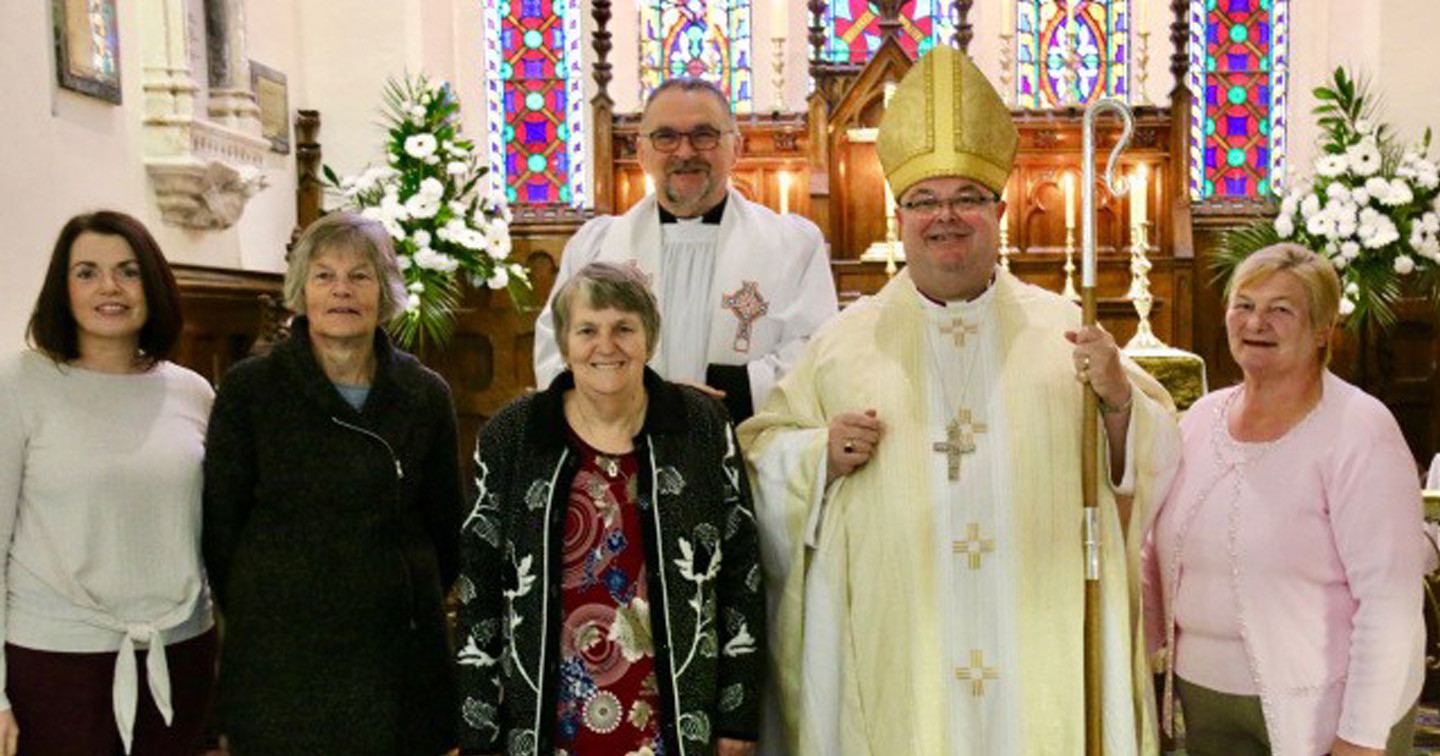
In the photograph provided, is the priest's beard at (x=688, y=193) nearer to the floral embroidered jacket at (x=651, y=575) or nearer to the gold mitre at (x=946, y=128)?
the gold mitre at (x=946, y=128)

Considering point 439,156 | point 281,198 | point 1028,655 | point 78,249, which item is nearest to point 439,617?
point 78,249

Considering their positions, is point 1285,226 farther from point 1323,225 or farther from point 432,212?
point 432,212

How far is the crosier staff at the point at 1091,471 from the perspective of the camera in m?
2.31

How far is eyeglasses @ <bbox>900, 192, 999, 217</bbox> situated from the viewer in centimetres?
256

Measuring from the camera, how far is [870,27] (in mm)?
8875

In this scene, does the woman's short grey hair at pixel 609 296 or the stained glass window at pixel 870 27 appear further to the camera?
the stained glass window at pixel 870 27

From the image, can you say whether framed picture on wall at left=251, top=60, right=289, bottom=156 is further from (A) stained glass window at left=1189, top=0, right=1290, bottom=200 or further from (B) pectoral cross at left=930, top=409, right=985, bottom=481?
(A) stained glass window at left=1189, top=0, right=1290, bottom=200

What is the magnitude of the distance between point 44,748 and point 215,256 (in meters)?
3.98

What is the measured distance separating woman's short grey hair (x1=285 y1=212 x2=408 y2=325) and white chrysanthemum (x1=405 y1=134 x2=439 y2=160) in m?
4.24

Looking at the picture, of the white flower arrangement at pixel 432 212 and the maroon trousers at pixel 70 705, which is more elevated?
the white flower arrangement at pixel 432 212

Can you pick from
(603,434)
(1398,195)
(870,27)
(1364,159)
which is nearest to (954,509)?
(603,434)

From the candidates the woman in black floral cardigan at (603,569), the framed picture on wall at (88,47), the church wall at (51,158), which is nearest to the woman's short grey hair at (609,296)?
the woman in black floral cardigan at (603,569)

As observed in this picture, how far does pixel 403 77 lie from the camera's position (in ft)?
26.5

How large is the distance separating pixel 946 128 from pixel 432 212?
4.55m
